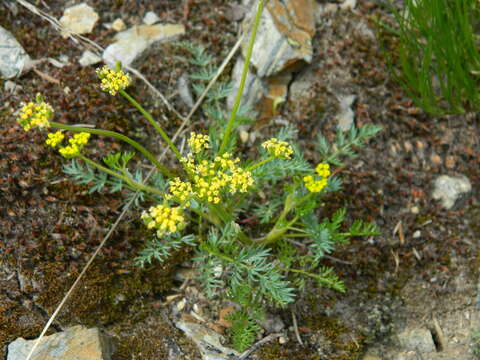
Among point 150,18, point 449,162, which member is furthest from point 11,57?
point 449,162

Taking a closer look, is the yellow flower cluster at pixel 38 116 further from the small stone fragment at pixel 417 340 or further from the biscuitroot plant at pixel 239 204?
the small stone fragment at pixel 417 340

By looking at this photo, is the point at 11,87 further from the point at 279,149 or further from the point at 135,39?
the point at 279,149

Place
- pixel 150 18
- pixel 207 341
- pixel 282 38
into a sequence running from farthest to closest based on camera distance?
pixel 150 18 < pixel 282 38 < pixel 207 341

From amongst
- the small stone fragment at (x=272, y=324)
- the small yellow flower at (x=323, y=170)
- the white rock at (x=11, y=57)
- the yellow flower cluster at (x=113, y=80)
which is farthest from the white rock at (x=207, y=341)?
the white rock at (x=11, y=57)

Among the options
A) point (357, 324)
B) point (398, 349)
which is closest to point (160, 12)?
point (357, 324)

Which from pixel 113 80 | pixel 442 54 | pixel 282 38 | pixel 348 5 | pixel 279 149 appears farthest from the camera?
pixel 348 5

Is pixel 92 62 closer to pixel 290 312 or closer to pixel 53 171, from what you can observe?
A: pixel 53 171

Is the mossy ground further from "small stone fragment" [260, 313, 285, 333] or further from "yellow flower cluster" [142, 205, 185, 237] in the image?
"yellow flower cluster" [142, 205, 185, 237]
